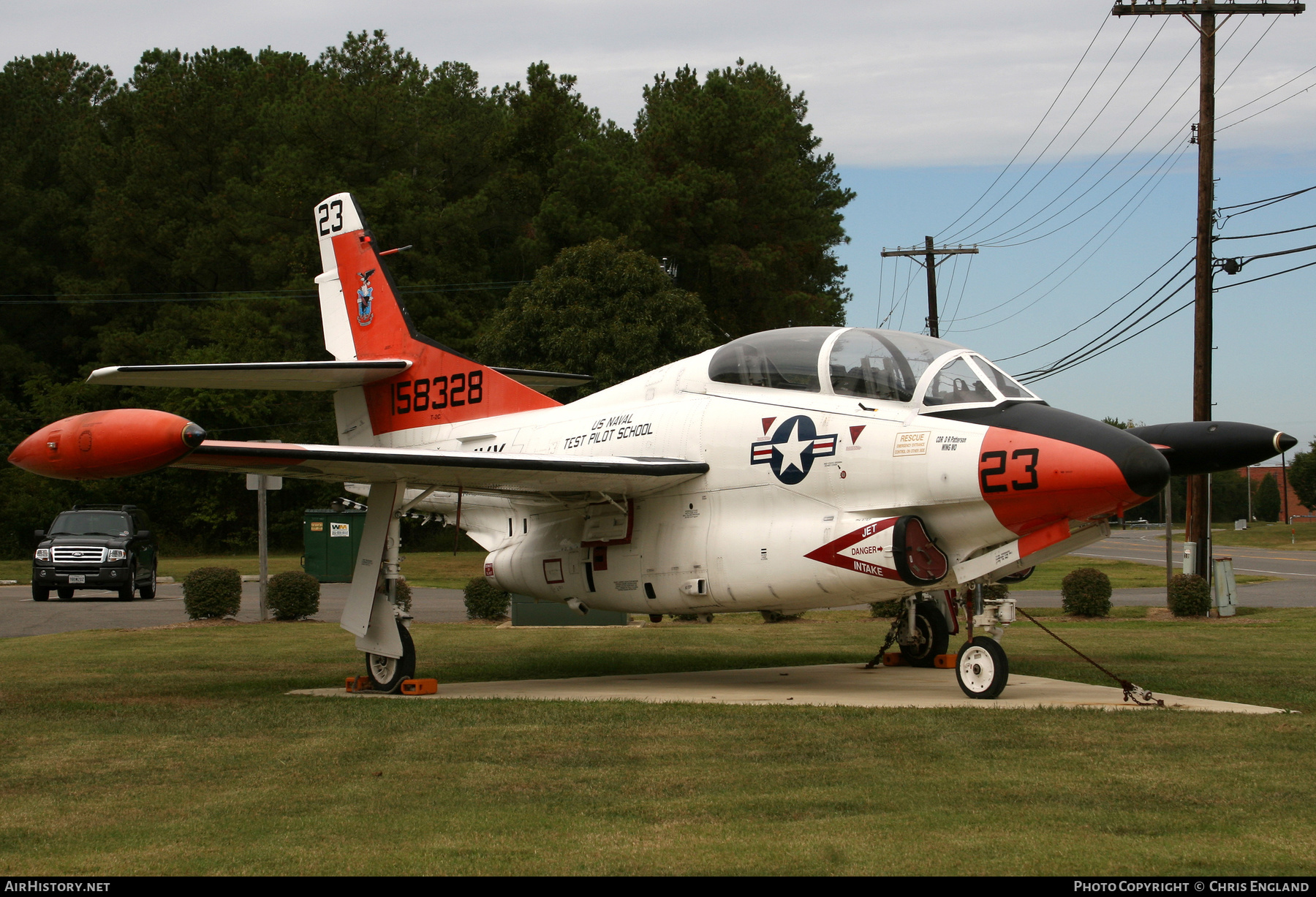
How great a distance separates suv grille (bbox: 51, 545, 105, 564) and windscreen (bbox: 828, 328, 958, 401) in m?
23.1

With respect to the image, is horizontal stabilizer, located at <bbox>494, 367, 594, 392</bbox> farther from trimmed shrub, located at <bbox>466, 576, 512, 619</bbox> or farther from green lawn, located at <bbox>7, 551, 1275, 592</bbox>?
green lawn, located at <bbox>7, 551, 1275, 592</bbox>

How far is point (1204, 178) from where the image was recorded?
27406mm

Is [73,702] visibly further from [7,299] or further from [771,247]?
[7,299]

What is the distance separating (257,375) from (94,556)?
17.7 metres

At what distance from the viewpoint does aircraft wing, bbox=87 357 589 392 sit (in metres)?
12.5

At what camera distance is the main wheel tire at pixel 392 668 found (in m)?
12.6

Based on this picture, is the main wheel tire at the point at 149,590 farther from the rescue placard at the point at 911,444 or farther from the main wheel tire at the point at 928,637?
the rescue placard at the point at 911,444

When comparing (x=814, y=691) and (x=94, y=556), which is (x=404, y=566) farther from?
(x=814, y=691)

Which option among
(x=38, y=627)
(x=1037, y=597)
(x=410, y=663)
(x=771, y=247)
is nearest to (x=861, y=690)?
(x=410, y=663)

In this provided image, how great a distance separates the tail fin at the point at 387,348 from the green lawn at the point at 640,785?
440cm

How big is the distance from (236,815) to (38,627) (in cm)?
1771

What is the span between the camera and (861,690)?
1213cm

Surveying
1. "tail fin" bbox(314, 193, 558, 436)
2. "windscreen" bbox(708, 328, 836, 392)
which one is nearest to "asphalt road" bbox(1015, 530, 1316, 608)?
"windscreen" bbox(708, 328, 836, 392)

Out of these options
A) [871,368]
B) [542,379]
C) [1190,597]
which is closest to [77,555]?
[542,379]
